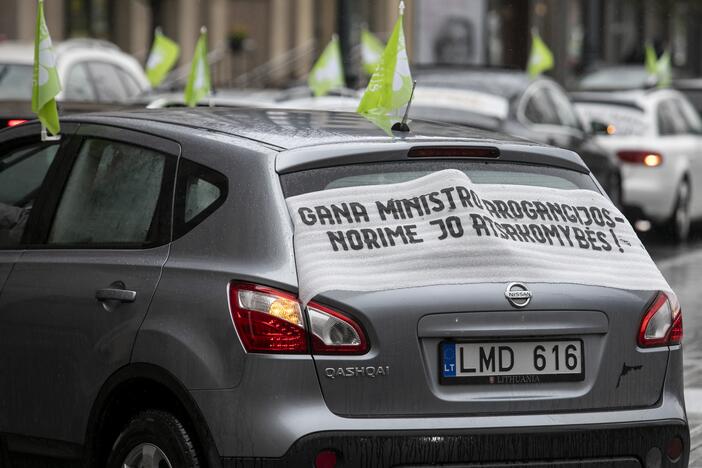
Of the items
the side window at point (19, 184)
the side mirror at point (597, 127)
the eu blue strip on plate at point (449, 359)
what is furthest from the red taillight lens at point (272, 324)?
the side mirror at point (597, 127)

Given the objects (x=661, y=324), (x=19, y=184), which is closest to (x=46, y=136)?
(x=19, y=184)

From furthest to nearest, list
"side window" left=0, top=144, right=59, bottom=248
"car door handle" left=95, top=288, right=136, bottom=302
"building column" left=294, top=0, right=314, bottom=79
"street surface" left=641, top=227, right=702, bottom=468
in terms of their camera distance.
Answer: "building column" left=294, top=0, right=314, bottom=79, "street surface" left=641, top=227, right=702, bottom=468, "side window" left=0, top=144, right=59, bottom=248, "car door handle" left=95, top=288, right=136, bottom=302

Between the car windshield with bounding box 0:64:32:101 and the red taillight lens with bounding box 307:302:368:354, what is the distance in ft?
30.9

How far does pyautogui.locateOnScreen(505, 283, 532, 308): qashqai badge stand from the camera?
507 cm

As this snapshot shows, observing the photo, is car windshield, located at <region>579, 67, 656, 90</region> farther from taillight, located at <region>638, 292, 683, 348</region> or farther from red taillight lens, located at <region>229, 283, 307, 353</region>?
red taillight lens, located at <region>229, 283, 307, 353</region>

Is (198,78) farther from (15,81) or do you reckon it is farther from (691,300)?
(691,300)

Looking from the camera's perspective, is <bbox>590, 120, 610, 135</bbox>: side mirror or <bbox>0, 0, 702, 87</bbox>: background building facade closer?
<bbox>590, 120, 610, 135</bbox>: side mirror

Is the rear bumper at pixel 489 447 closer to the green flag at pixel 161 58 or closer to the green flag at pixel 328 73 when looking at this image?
the green flag at pixel 328 73

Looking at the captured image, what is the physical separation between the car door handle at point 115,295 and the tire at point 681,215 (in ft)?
43.4

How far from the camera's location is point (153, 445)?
512 centimetres

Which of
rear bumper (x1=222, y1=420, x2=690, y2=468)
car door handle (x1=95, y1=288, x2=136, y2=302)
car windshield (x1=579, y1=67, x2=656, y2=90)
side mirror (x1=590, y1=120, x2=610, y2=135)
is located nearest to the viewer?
rear bumper (x1=222, y1=420, x2=690, y2=468)

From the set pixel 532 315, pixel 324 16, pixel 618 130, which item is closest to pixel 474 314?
pixel 532 315

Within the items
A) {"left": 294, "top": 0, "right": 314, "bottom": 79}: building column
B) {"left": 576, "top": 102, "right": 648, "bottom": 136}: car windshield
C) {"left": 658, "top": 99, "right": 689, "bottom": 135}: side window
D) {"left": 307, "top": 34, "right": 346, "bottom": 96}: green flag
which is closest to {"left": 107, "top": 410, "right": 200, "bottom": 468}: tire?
{"left": 307, "top": 34, "right": 346, "bottom": 96}: green flag

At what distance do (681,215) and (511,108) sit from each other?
4277 millimetres
